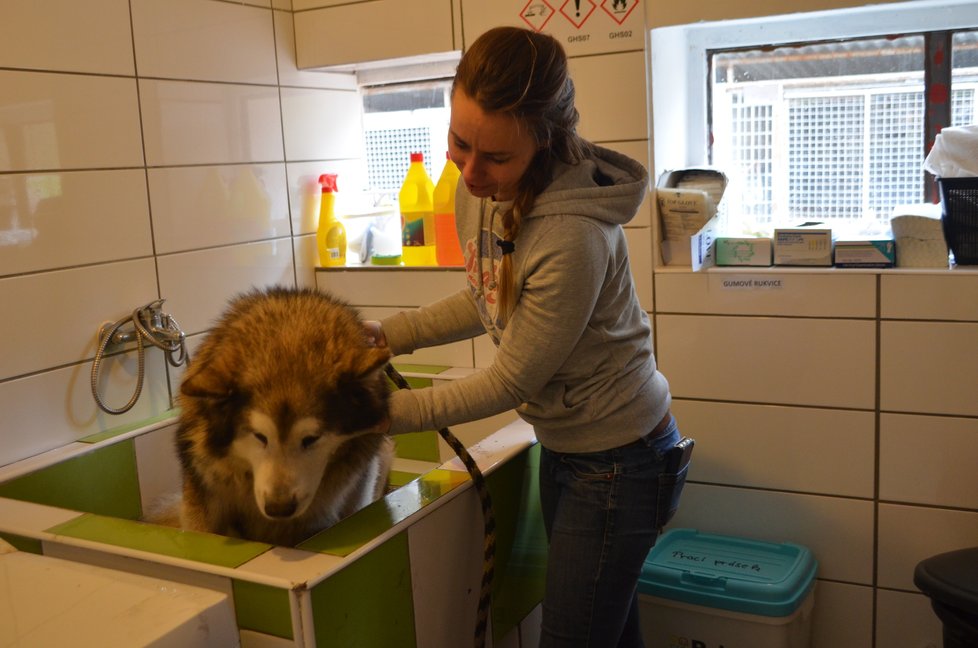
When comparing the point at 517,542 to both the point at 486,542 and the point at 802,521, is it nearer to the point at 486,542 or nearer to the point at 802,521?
the point at 486,542

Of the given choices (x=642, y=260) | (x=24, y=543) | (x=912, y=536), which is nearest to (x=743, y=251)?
(x=642, y=260)

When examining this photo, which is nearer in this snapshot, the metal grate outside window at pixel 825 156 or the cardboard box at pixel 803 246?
the cardboard box at pixel 803 246

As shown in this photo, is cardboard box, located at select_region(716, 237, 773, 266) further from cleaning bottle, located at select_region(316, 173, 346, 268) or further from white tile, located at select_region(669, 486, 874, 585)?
cleaning bottle, located at select_region(316, 173, 346, 268)

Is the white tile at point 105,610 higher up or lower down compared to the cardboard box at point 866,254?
lower down

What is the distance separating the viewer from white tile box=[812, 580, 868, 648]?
2.21 m

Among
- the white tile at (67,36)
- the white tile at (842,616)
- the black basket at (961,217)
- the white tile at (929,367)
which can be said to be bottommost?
the white tile at (842,616)

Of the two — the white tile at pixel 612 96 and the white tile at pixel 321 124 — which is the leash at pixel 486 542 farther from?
the white tile at pixel 321 124

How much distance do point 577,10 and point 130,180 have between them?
112 cm

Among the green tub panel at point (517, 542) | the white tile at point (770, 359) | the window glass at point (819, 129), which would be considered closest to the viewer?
the green tub panel at point (517, 542)

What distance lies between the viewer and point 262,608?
50.4 inches

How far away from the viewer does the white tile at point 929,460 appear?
203 cm

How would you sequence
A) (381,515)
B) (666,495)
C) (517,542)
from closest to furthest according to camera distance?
(381,515), (666,495), (517,542)

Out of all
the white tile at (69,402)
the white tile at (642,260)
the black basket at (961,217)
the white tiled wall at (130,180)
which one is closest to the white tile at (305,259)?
the white tiled wall at (130,180)

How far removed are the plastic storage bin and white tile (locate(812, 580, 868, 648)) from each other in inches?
2.5
